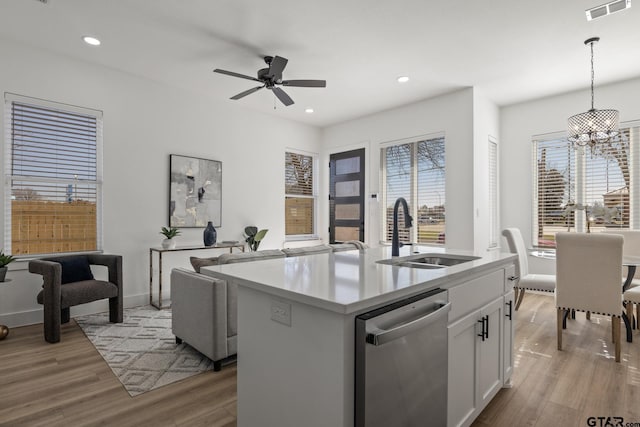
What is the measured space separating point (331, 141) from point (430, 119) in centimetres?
208

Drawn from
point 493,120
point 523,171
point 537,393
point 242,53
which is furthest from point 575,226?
point 242,53

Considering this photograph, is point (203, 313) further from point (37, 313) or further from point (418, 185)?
point (418, 185)

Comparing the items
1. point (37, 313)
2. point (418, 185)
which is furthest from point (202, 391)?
point (418, 185)

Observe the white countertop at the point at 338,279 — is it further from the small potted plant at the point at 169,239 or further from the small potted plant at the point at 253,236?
the small potted plant at the point at 253,236

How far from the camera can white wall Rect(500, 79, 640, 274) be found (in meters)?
4.78

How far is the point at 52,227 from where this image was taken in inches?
147

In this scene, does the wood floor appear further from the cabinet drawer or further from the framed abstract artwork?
the framed abstract artwork

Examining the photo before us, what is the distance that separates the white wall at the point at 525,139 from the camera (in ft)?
15.7

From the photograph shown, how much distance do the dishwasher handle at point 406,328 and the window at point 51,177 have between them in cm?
411

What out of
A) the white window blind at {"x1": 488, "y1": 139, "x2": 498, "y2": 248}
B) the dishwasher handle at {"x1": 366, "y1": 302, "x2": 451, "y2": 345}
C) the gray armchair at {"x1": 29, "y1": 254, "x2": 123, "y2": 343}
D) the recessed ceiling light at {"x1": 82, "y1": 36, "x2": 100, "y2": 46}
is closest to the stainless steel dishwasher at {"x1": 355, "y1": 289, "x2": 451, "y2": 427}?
the dishwasher handle at {"x1": 366, "y1": 302, "x2": 451, "y2": 345}

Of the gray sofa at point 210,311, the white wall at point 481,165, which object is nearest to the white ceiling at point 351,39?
the white wall at point 481,165

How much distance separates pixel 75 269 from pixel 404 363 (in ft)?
12.0

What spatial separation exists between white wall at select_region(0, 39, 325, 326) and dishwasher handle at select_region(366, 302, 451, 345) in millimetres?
4048

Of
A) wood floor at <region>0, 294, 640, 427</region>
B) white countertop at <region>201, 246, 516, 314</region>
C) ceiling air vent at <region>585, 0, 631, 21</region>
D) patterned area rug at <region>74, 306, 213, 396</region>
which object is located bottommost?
wood floor at <region>0, 294, 640, 427</region>
